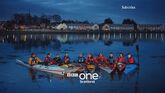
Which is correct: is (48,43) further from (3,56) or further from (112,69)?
(112,69)

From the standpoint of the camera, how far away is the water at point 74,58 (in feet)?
8.99

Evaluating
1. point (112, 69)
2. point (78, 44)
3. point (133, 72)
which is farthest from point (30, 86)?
point (133, 72)

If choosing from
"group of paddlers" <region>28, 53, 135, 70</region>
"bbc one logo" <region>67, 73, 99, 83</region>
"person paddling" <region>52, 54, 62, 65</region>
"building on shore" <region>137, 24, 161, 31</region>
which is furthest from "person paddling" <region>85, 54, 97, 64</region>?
"building on shore" <region>137, 24, 161, 31</region>

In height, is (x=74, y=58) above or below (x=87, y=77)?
above

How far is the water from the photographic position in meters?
2.74

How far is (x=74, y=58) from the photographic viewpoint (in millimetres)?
2777

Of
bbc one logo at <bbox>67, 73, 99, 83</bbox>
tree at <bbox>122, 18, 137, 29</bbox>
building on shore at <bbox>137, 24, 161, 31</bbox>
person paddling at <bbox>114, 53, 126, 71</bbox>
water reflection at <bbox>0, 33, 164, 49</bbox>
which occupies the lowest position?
bbc one logo at <bbox>67, 73, 99, 83</bbox>

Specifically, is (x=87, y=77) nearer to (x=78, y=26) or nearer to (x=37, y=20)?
(x=78, y=26)

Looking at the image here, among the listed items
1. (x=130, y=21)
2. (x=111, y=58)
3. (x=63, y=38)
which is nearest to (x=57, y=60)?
(x=63, y=38)

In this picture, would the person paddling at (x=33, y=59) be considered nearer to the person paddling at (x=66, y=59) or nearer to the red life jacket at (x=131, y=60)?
the person paddling at (x=66, y=59)

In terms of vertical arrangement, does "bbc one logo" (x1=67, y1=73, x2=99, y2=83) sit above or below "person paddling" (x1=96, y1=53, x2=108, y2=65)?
below

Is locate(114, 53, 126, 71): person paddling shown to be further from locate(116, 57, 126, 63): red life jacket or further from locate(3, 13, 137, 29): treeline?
locate(3, 13, 137, 29): treeline

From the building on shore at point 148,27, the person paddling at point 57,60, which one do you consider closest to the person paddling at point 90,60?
the person paddling at point 57,60

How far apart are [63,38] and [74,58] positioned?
0.19m
